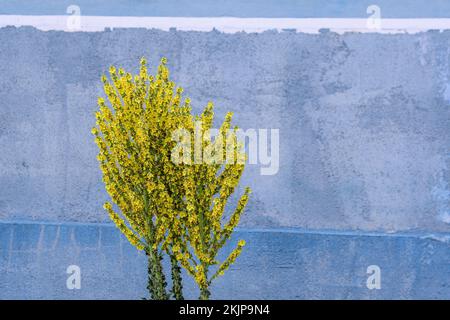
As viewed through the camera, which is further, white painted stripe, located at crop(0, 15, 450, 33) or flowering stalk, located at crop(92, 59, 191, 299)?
white painted stripe, located at crop(0, 15, 450, 33)

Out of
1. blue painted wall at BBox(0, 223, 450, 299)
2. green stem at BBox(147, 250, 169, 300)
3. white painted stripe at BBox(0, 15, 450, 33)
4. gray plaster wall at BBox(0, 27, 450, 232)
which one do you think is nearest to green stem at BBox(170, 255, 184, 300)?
green stem at BBox(147, 250, 169, 300)

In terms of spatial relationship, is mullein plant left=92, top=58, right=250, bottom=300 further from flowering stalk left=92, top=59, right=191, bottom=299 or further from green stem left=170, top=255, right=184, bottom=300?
green stem left=170, top=255, right=184, bottom=300

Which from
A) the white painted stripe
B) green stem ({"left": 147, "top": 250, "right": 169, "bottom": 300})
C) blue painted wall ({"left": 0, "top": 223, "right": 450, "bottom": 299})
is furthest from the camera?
the white painted stripe

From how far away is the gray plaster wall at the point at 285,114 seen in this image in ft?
20.1

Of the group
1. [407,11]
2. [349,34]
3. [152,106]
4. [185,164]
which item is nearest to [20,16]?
[152,106]

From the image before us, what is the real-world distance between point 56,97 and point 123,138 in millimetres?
1355

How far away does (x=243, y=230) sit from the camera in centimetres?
617

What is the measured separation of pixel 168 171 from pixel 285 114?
53.5 inches

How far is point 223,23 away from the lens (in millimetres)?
6305

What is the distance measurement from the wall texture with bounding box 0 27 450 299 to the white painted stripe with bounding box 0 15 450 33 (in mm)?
63

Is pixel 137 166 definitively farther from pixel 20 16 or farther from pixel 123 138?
pixel 20 16

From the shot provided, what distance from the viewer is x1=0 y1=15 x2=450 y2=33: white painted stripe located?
20.3 ft

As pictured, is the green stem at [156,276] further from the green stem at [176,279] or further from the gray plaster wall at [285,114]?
the gray plaster wall at [285,114]

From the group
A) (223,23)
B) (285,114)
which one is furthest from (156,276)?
(223,23)
